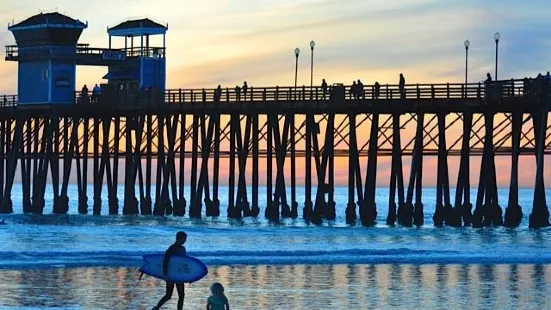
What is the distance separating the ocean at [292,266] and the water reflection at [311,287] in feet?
0.07

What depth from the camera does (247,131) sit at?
201 ft

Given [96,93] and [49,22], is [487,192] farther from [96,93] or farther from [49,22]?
[49,22]

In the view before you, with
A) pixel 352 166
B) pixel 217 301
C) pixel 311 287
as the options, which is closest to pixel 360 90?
pixel 352 166

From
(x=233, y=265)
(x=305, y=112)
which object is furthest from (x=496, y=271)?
(x=305, y=112)

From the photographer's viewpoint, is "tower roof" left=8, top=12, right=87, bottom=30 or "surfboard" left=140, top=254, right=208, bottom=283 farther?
"tower roof" left=8, top=12, right=87, bottom=30

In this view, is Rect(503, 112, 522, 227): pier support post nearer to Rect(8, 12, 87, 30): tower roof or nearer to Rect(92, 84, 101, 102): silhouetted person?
Rect(92, 84, 101, 102): silhouetted person

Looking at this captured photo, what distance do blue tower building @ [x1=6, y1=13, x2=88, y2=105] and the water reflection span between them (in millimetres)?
30119

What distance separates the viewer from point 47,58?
66625 mm

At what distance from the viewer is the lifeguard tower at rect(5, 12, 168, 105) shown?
2611 inches

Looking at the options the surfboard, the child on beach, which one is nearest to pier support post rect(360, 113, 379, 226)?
the surfboard

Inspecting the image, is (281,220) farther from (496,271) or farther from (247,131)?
(496,271)

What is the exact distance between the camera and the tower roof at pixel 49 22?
67.2m

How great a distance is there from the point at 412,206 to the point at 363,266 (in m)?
17.0

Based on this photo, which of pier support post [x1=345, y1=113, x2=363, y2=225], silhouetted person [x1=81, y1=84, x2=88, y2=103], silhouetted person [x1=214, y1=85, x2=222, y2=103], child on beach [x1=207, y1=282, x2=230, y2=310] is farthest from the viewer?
silhouetted person [x1=81, y1=84, x2=88, y2=103]
